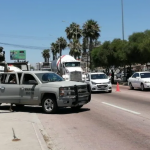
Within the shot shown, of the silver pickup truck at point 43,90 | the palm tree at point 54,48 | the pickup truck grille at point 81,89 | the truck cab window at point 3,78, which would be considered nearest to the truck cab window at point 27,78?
the silver pickup truck at point 43,90

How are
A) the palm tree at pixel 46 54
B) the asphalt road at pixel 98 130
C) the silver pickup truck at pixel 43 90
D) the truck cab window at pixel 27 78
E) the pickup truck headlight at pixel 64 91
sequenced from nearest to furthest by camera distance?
1. the asphalt road at pixel 98 130
2. the pickup truck headlight at pixel 64 91
3. the silver pickup truck at pixel 43 90
4. the truck cab window at pixel 27 78
5. the palm tree at pixel 46 54

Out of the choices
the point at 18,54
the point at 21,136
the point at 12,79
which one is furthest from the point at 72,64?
the point at 18,54

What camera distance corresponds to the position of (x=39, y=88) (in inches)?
524

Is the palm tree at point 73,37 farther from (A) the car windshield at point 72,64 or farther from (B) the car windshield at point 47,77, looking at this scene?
(B) the car windshield at point 47,77

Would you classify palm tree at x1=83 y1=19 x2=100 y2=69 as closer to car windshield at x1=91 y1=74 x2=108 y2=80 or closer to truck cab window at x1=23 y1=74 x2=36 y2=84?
car windshield at x1=91 y1=74 x2=108 y2=80

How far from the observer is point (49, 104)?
13227 mm

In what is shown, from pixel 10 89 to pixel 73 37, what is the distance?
63.7m

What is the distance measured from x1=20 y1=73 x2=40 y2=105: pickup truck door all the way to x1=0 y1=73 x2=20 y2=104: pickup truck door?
255 mm

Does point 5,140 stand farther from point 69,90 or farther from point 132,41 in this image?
point 132,41

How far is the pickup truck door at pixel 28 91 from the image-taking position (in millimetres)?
13461

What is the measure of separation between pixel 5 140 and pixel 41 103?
5473mm

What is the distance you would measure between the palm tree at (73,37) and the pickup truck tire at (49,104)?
202ft

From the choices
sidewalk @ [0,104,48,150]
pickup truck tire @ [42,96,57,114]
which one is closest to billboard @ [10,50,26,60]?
pickup truck tire @ [42,96,57,114]

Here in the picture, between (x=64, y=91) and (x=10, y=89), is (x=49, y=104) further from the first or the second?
(x=10, y=89)
